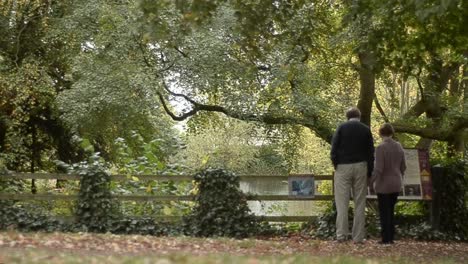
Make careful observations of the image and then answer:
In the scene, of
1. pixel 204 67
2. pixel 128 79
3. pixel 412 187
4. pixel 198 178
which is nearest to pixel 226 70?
pixel 204 67

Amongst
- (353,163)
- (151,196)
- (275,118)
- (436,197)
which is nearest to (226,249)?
(353,163)

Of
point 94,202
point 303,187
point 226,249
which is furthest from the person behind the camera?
point 303,187

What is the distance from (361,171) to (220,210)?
334cm

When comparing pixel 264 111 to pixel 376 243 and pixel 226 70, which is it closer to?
pixel 226 70

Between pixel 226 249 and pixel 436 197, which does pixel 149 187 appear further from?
pixel 436 197

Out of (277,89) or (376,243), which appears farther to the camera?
(277,89)

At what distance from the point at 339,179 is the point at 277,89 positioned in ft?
25.9

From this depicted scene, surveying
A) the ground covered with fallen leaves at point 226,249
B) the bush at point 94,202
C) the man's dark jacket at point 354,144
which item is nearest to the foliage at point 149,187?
the bush at point 94,202

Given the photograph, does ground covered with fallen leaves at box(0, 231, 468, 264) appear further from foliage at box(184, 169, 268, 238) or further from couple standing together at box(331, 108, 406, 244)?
foliage at box(184, 169, 268, 238)

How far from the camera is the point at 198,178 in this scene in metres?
13.3

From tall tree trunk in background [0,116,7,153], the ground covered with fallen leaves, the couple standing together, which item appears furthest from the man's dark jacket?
tall tree trunk in background [0,116,7,153]

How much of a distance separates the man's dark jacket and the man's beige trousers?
94mm

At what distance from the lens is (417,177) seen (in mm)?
13102

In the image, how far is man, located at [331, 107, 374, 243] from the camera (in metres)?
10.6
